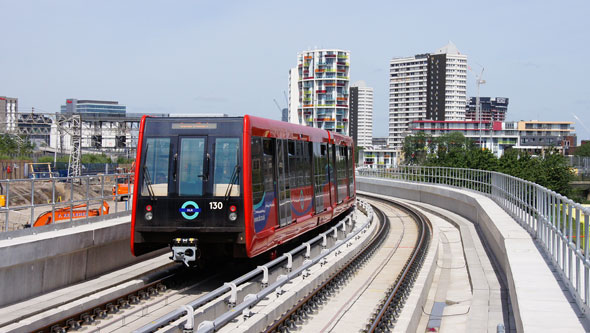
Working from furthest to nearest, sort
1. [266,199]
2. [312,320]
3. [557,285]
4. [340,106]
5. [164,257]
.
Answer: [340,106] → [164,257] → [266,199] → [312,320] → [557,285]

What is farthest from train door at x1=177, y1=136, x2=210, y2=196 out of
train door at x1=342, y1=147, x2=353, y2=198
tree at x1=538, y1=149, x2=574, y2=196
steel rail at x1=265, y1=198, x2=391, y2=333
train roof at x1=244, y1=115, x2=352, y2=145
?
tree at x1=538, y1=149, x2=574, y2=196

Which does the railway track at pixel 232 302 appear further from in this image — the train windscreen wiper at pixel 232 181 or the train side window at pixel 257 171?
the train windscreen wiper at pixel 232 181

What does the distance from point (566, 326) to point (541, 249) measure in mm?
5981

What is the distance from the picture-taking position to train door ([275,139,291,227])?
14.0 m

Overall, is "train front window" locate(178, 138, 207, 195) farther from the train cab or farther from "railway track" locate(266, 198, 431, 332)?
"railway track" locate(266, 198, 431, 332)

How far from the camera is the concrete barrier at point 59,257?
405 inches

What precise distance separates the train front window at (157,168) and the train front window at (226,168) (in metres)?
0.94

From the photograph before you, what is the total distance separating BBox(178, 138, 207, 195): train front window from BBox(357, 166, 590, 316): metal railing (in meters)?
6.23

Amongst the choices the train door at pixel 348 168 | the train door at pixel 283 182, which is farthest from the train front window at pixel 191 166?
the train door at pixel 348 168

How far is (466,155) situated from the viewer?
4825 centimetres

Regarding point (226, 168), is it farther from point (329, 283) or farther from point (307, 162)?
point (307, 162)

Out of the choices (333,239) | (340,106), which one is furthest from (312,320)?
(340,106)

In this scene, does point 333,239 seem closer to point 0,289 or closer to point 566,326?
point 0,289

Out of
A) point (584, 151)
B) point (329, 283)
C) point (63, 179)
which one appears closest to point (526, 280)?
point (329, 283)
